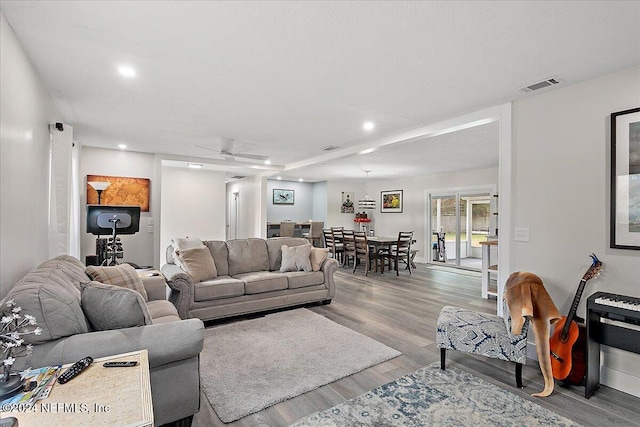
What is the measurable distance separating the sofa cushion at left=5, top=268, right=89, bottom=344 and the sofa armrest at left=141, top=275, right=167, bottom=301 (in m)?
1.38

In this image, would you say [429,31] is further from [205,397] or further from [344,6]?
[205,397]

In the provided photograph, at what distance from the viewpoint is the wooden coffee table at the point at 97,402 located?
1.06 meters

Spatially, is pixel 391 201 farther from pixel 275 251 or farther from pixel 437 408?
pixel 437 408

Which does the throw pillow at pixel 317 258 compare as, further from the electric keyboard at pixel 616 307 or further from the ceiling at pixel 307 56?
the electric keyboard at pixel 616 307

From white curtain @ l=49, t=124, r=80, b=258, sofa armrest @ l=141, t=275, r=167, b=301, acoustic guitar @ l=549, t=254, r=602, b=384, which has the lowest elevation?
acoustic guitar @ l=549, t=254, r=602, b=384

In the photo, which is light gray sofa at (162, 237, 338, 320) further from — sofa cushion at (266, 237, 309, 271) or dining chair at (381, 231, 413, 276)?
dining chair at (381, 231, 413, 276)

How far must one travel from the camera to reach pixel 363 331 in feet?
11.8

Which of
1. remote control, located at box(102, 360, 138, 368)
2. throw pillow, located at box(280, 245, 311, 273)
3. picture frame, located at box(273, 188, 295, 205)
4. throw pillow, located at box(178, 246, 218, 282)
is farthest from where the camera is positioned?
picture frame, located at box(273, 188, 295, 205)

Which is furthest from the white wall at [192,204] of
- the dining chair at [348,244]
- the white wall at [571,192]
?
the white wall at [571,192]

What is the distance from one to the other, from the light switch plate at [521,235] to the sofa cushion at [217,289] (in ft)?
10.3

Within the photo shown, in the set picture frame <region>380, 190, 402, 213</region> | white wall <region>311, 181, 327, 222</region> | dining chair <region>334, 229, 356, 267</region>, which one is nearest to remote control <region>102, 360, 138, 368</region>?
dining chair <region>334, 229, 356, 267</region>

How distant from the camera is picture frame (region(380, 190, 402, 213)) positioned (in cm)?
976

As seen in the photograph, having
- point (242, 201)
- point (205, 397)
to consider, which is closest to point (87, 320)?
point (205, 397)

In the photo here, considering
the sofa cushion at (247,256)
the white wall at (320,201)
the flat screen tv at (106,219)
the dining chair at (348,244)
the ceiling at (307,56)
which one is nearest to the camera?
the ceiling at (307,56)
